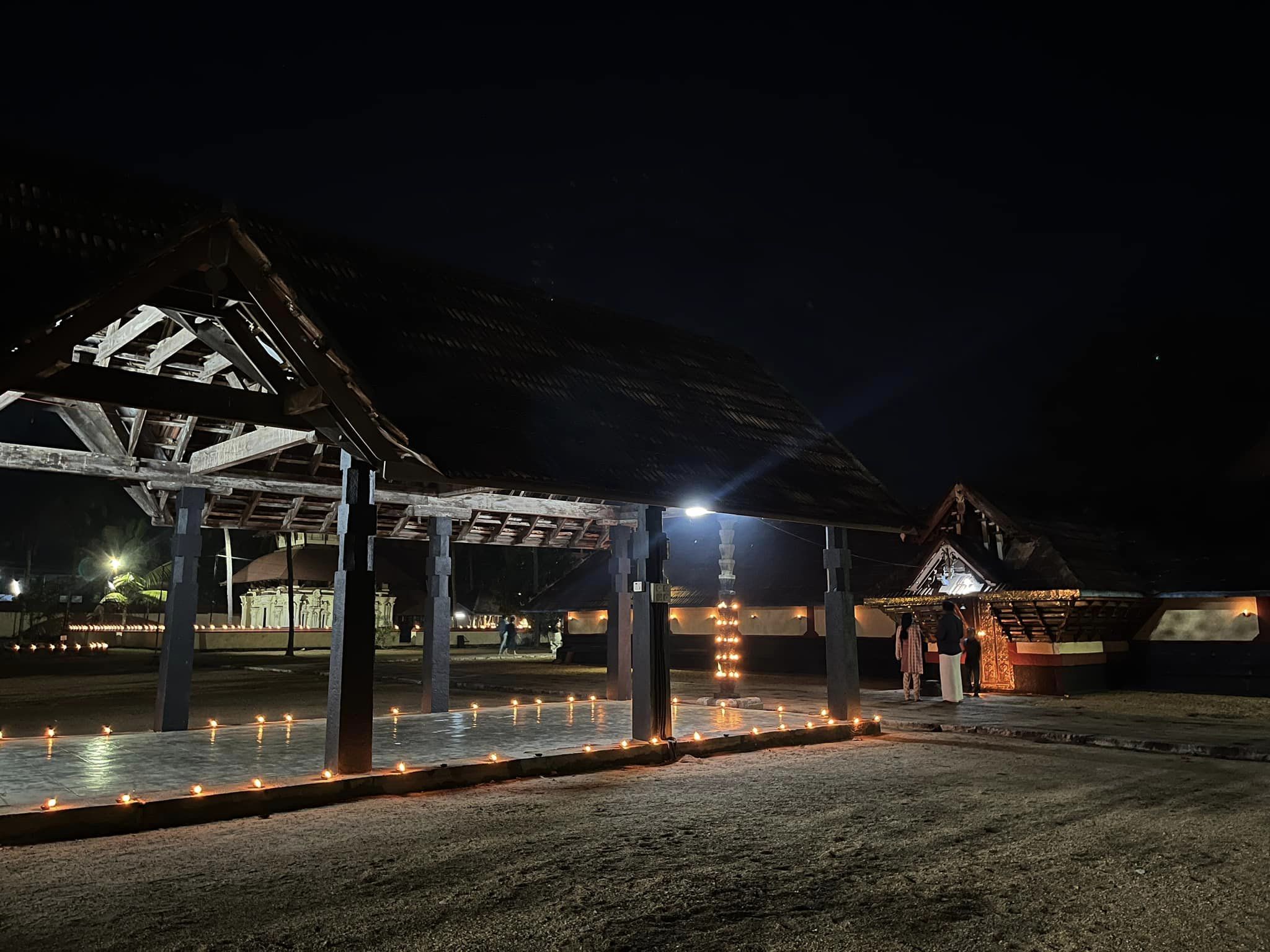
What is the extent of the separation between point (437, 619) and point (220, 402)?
7622 millimetres

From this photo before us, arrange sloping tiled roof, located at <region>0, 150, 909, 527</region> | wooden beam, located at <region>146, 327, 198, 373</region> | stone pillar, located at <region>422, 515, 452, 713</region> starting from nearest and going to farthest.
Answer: sloping tiled roof, located at <region>0, 150, 909, 527</region>
wooden beam, located at <region>146, 327, 198, 373</region>
stone pillar, located at <region>422, 515, 452, 713</region>

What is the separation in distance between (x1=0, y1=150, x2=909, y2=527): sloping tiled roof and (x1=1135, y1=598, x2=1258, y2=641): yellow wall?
10778mm

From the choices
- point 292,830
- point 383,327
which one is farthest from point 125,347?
point 292,830

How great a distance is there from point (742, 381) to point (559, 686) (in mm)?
10816

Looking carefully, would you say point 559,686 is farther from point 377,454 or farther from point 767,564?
point 377,454

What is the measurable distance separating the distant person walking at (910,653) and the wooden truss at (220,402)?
760 cm

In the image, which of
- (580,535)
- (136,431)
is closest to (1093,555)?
(580,535)

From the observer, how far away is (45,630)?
45188 mm

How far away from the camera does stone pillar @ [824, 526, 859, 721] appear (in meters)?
13.4

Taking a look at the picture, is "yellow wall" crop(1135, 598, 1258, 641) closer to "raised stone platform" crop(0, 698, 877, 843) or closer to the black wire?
the black wire

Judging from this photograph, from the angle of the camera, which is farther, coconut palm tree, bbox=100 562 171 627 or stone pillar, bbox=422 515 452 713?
coconut palm tree, bbox=100 562 171 627

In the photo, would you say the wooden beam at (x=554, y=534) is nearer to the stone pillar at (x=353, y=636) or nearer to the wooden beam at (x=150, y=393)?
the stone pillar at (x=353, y=636)

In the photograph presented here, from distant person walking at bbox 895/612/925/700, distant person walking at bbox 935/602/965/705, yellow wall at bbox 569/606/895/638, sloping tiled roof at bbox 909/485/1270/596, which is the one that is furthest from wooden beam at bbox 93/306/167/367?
yellow wall at bbox 569/606/895/638

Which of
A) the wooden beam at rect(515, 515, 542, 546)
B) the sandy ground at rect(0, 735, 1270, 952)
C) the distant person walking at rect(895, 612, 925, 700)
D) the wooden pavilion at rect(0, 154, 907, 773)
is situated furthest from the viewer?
the distant person walking at rect(895, 612, 925, 700)
